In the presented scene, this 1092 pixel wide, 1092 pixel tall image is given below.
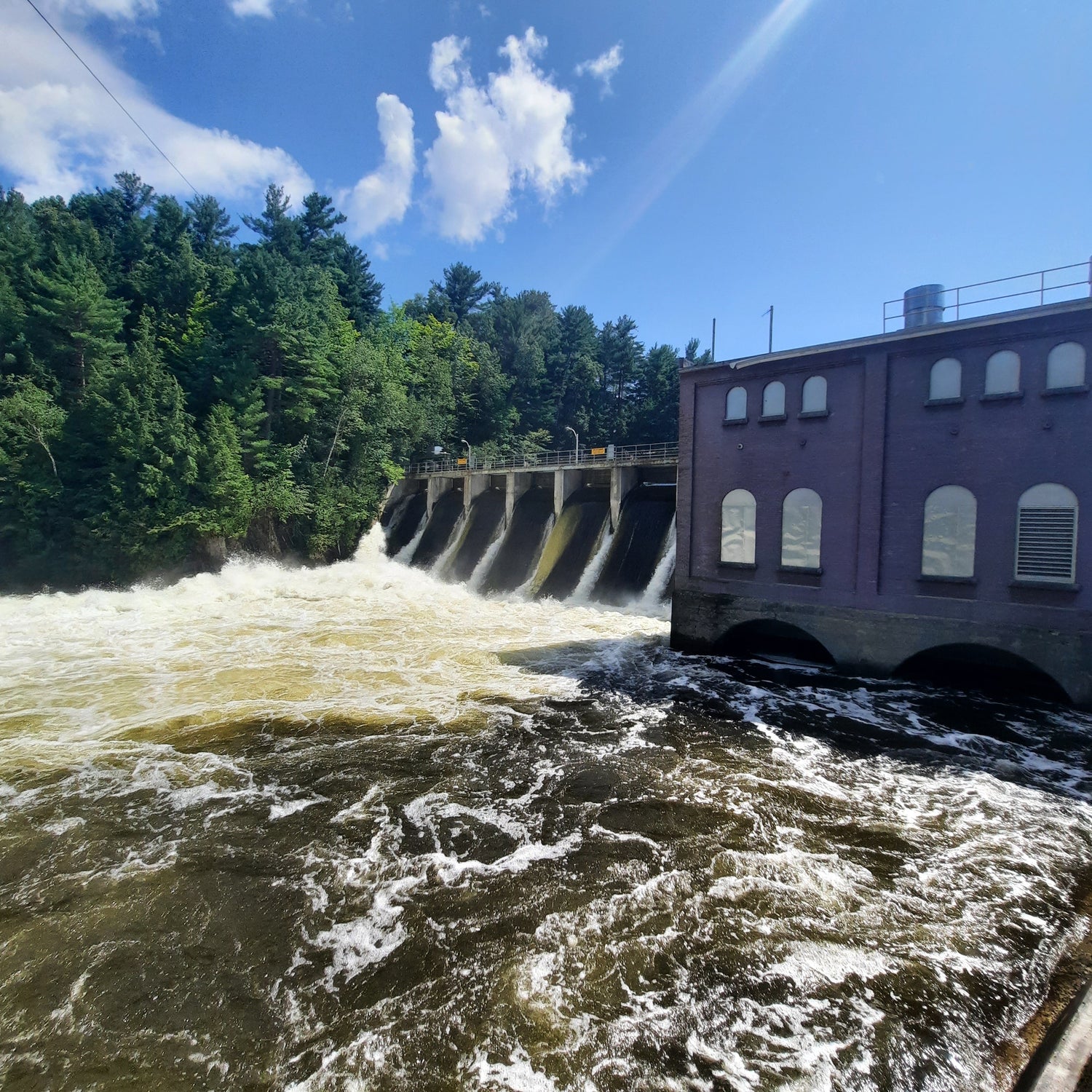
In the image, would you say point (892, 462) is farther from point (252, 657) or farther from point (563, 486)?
point (563, 486)

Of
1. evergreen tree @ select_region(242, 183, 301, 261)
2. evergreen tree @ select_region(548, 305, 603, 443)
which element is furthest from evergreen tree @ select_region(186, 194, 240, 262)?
evergreen tree @ select_region(548, 305, 603, 443)

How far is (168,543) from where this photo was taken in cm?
2892

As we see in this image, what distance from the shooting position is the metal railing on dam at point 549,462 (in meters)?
→ 28.0

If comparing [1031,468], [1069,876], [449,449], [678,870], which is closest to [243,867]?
[678,870]

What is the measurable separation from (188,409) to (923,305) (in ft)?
110

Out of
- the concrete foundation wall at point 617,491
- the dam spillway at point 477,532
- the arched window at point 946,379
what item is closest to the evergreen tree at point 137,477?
the dam spillway at point 477,532

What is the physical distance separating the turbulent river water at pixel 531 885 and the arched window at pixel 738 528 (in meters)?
3.69

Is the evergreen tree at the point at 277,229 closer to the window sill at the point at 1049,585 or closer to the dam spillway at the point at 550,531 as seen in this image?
the dam spillway at the point at 550,531

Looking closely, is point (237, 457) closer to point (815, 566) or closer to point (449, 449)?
point (449, 449)

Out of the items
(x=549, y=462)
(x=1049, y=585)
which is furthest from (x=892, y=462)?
(x=549, y=462)

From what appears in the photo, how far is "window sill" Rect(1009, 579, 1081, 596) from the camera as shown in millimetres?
11477

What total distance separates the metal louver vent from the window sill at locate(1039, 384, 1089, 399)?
83.0 inches

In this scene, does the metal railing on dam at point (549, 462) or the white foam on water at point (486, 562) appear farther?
the white foam on water at point (486, 562)

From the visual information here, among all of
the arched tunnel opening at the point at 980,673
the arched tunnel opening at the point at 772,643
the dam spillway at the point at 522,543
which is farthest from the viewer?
the dam spillway at the point at 522,543
